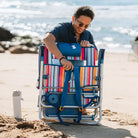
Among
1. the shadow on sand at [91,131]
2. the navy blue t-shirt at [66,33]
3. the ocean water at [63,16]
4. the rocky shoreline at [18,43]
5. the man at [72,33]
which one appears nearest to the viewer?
the shadow on sand at [91,131]

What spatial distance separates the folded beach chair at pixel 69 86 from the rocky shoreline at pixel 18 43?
29.6 feet

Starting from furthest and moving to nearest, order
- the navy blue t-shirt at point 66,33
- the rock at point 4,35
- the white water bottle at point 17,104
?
the rock at point 4,35 < the white water bottle at point 17,104 < the navy blue t-shirt at point 66,33

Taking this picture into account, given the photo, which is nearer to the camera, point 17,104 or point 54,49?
point 54,49

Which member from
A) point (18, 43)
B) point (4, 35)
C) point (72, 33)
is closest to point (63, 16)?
point (4, 35)

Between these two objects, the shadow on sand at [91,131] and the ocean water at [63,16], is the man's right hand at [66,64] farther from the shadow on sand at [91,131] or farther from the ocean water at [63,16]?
the ocean water at [63,16]

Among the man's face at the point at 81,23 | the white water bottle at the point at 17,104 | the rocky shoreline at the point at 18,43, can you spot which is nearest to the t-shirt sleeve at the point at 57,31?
the man's face at the point at 81,23

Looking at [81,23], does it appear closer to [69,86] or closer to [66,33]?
[66,33]

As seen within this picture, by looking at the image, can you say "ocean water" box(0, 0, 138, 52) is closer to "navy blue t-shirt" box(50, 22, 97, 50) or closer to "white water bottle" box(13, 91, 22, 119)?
"navy blue t-shirt" box(50, 22, 97, 50)

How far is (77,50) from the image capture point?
3.68 metres

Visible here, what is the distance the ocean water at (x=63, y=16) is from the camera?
2416 centimetres

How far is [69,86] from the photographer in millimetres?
3748

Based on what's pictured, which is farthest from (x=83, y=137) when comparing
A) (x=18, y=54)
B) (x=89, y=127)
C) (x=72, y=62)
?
(x=18, y=54)

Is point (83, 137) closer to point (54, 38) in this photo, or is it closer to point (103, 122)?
point (103, 122)

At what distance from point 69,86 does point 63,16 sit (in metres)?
31.7
